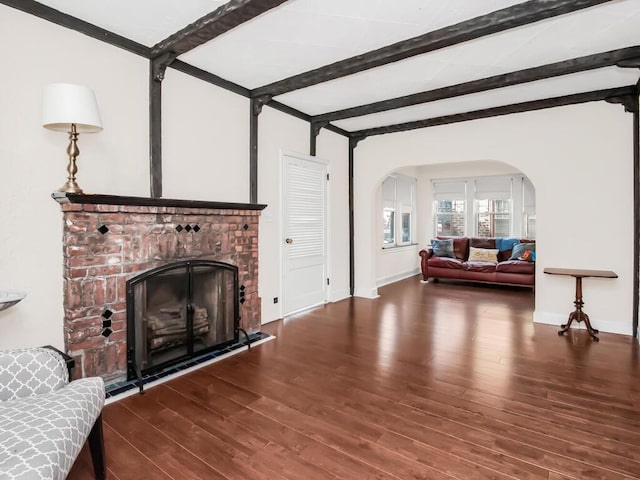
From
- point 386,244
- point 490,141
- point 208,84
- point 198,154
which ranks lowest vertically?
point 386,244

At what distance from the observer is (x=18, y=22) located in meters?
2.32

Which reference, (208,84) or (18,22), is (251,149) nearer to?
(208,84)

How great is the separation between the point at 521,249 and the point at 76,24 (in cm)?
726

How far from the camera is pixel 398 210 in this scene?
8102 mm

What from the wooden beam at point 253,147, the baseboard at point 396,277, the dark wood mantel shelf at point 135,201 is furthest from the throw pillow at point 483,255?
the dark wood mantel shelf at point 135,201

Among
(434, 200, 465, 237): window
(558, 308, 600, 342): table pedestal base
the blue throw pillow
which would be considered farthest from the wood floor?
(434, 200, 465, 237): window

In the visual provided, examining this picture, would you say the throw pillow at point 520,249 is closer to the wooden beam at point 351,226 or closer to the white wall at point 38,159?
the wooden beam at point 351,226

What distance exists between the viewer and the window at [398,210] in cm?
772

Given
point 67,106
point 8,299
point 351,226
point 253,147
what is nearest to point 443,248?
point 351,226

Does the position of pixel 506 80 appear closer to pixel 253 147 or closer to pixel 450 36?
pixel 450 36

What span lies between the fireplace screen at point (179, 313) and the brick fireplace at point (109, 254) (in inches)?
3.1

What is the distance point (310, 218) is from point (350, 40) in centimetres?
253

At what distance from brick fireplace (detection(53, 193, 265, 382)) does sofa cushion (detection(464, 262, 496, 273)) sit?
18.0 ft

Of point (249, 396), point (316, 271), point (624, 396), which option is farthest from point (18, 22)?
point (624, 396)
